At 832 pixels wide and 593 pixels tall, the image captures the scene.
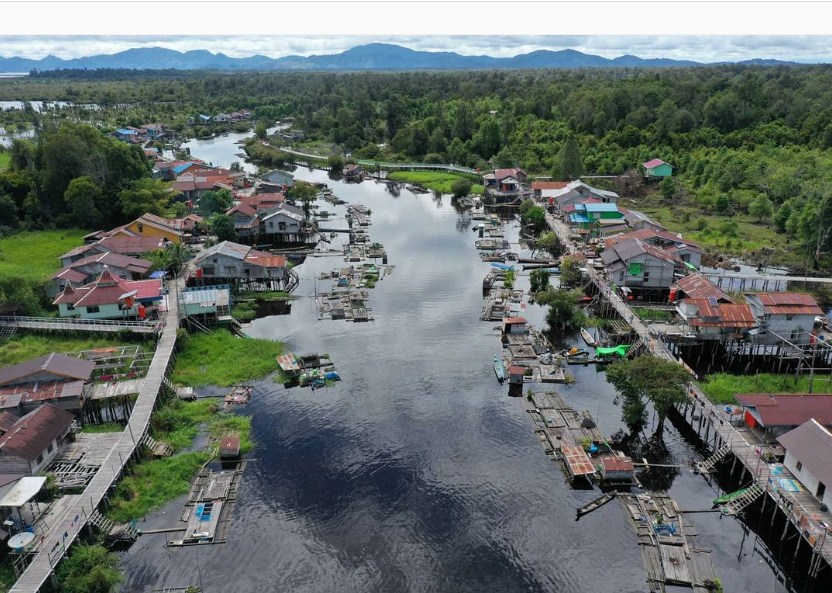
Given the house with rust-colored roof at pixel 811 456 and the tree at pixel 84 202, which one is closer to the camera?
the house with rust-colored roof at pixel 811 456

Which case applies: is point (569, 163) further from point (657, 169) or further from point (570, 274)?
point (570, 274)

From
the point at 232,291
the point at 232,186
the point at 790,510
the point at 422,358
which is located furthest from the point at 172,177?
the point at 790,510

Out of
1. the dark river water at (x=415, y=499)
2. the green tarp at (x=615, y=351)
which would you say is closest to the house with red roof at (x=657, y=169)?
the green tarp at (x=615, y=351)

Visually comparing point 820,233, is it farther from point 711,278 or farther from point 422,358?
point 422,358

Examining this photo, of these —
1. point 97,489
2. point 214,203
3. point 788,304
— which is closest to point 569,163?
point 214,203

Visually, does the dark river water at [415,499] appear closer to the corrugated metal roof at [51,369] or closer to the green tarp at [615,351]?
the green tarp at [615,351]
